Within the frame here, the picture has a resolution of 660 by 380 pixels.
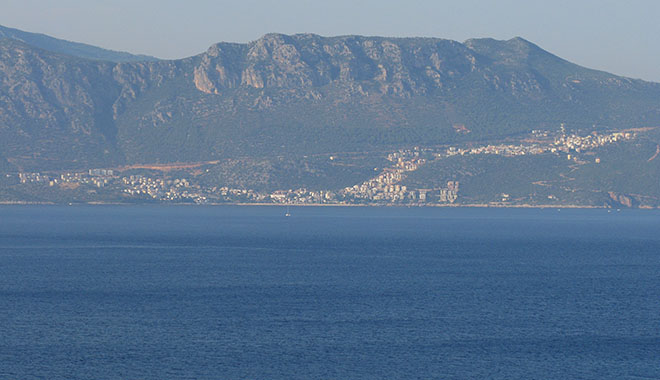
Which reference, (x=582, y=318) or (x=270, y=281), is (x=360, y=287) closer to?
(x=270, y=281)

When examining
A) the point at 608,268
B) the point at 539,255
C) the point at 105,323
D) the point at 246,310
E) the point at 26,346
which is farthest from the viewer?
the point at 539,255

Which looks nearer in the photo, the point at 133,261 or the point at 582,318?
the point at 582,318

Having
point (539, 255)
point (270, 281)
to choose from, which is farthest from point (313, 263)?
point (539, 255)

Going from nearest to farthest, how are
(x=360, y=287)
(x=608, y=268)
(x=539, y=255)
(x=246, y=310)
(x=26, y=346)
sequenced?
(x=26, y=346)
(x=246, y=310)
(x=360, y=287)
(x=608, y=268)
(x=539, y=255)

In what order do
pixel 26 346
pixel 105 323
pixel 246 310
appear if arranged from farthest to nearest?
pixel 246 310 < pixel 105 323 < pixel 26 346

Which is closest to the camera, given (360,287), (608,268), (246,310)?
(246,310)

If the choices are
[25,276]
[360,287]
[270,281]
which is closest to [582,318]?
[360,287]

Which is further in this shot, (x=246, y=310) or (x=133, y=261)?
(x=133, y=261)

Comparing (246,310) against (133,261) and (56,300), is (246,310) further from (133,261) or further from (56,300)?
(133,261)
